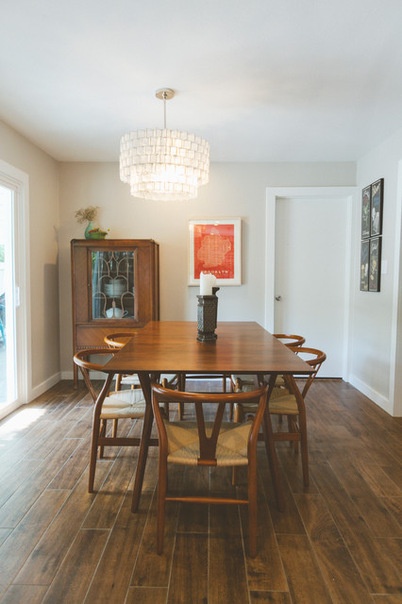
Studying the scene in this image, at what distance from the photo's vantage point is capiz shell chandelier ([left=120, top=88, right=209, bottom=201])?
7.34 ft

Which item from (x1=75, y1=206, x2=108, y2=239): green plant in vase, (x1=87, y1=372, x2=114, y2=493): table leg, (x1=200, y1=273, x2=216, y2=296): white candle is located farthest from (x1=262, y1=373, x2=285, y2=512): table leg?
(x1=75, y1=206, x2=108, y2=239): green plant in vase

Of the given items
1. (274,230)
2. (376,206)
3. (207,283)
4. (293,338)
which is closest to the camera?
(207,283)

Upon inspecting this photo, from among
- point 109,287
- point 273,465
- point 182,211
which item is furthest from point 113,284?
point 273,465

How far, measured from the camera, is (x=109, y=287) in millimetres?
3879

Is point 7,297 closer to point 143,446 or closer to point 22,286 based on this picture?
point 22,286

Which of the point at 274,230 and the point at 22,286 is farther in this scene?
the point at 274,230

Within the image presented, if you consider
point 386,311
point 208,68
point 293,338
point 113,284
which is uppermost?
point 208,68

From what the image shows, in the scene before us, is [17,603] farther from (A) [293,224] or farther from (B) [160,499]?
(A) [293,224]

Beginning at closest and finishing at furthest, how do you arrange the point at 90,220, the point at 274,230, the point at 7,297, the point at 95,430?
the point at 95,430, the point at 7,297, the point at 90,220, the point at 274,230

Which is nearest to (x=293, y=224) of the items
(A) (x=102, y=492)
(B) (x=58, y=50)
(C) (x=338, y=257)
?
(C) (x=338, y=257)

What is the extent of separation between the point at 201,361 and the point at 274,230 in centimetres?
268

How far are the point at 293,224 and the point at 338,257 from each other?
622 millimetres

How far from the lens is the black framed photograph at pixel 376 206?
3.48 m

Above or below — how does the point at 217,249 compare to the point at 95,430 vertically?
above
